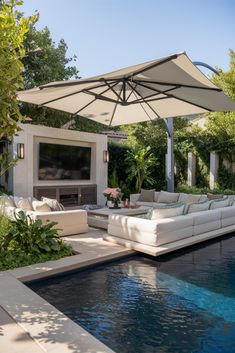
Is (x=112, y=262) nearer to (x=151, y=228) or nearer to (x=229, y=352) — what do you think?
(x=151, y=228)

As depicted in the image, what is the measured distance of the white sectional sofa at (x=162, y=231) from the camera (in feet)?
19.4

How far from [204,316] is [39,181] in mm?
8323

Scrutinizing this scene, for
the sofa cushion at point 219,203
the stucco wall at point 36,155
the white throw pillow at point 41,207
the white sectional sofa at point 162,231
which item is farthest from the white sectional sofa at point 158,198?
the white throw pillow at point 41,207

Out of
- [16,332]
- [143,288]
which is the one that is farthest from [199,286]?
[16,332]

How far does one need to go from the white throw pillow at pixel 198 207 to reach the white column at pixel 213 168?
19.0ft

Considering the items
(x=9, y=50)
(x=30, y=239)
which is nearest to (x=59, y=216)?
(x=30, y=239)

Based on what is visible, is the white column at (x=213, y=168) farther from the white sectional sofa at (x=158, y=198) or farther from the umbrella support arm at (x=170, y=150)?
the white sectional sofa at (x=158, y=198)

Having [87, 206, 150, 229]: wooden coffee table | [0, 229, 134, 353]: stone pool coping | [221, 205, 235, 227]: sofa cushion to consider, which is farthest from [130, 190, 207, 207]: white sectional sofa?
[0, 229, 134, 353]: stone pool coping

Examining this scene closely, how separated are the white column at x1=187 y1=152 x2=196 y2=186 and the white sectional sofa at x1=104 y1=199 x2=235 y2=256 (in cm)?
663

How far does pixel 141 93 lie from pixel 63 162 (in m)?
5.48

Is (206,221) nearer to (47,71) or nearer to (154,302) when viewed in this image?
(154,302)

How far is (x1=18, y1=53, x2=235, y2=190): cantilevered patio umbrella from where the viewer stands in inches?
194

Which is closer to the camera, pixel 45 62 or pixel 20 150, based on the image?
pixel 20 150

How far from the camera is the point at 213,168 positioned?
13.2 m
